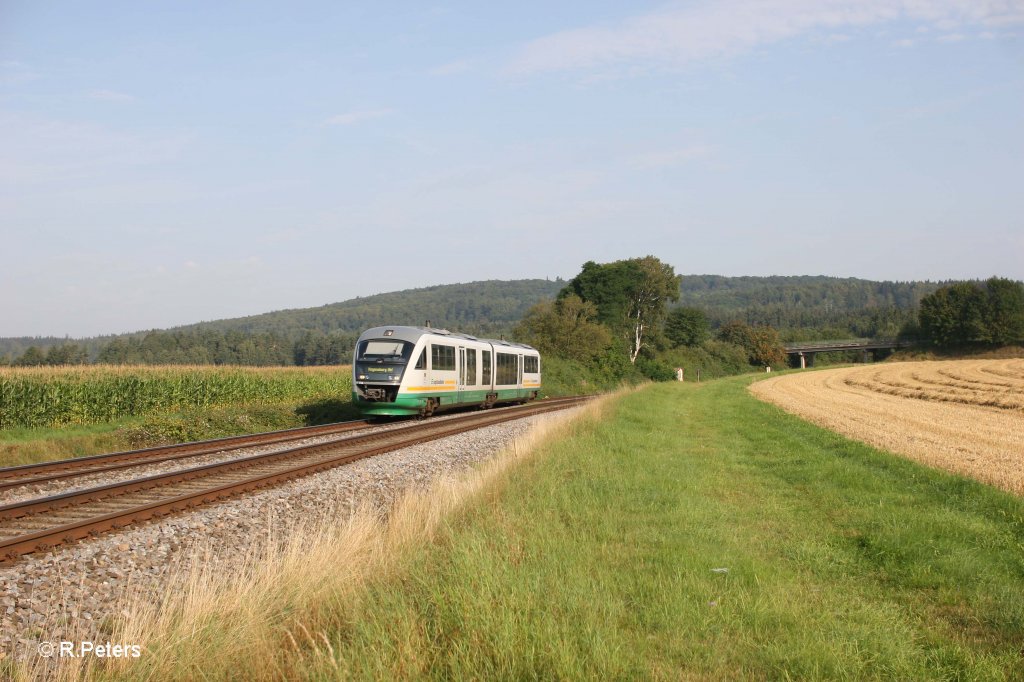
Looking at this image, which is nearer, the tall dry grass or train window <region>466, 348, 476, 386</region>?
the tall dry grass

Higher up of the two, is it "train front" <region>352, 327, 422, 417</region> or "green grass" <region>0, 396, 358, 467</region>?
"train front" <region>352, 327, 422, 417</region>

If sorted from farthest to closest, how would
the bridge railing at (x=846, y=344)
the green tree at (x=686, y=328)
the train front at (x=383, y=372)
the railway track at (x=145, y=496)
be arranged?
the bridge railing at (x=846, y=344)
the green tree at (x=686, y=328)
the train front at (x=383, y=372)
the railway track at (x=145, y=496)

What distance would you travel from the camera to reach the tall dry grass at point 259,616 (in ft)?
14.1

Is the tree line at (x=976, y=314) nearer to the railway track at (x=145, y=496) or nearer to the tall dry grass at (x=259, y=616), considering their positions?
the railway track at (x=145, y=496)

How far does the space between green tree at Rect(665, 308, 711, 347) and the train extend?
73.4 meters

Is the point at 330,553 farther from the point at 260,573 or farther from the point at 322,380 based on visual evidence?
the point at 322,380

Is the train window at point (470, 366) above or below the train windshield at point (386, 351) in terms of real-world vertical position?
below

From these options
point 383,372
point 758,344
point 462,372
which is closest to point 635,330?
point 758,344

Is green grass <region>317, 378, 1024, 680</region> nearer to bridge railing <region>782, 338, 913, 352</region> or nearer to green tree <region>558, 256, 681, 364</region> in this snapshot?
green tree <region>558, 256, 681, 364</region>

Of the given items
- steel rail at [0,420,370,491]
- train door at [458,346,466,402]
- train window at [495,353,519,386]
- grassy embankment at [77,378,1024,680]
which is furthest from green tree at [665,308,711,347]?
grassy embankment at [77,378,1024,680]

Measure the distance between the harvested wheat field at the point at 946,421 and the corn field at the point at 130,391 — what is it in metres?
20.5

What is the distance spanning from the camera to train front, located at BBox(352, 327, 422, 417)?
22.7 metres

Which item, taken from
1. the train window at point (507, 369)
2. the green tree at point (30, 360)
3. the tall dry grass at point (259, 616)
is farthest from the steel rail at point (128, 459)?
the green tree at point (30, 360)

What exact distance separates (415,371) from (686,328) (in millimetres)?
81556
